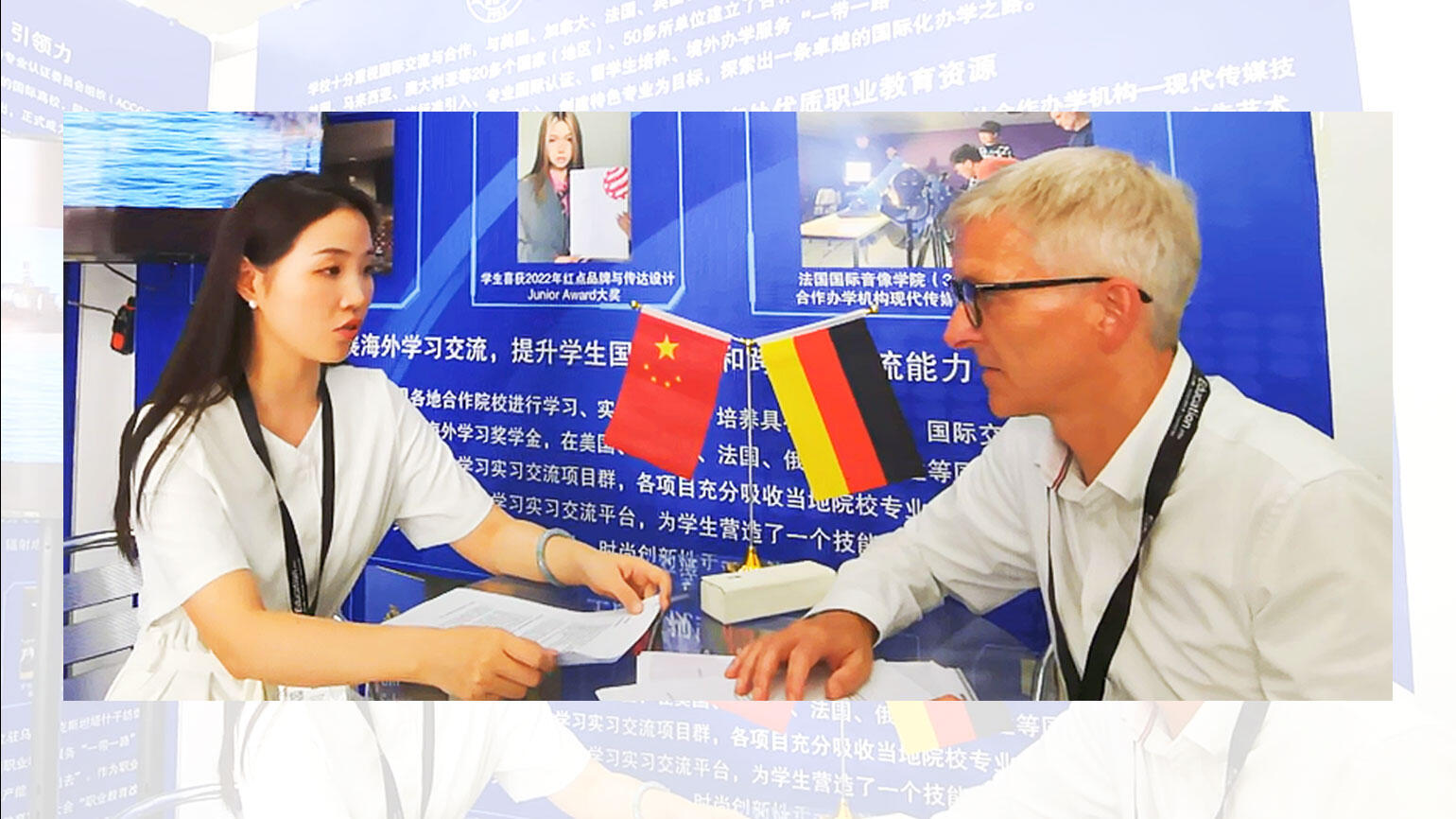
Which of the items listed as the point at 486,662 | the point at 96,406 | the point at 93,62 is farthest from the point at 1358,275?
the point at 93,62

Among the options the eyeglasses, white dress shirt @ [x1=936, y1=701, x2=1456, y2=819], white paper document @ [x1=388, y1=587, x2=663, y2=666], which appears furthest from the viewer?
white dress shirt @ [x1=936, y1=701, x2=1456, y2=819]

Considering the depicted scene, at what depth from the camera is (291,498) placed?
1765 mm

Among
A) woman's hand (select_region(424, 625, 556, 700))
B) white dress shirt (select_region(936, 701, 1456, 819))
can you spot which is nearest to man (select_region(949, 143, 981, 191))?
white dress shirt (select_region(936, 701, 1456, 819))

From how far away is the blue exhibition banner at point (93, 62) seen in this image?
6.44ft

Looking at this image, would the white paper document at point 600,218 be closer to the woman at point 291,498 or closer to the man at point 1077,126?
the woman at point 291,498

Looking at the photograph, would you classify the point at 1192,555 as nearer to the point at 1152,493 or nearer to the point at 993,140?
the point at 1152,493

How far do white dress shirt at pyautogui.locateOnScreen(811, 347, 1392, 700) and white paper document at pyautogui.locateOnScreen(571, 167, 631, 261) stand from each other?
0.76 m

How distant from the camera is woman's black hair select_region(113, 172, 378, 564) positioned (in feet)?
5.71

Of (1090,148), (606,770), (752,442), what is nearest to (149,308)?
(752,442)

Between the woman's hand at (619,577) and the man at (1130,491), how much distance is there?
0.99 feet

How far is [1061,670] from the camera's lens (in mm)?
1776

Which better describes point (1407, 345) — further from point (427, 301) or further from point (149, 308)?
point (149, 308)

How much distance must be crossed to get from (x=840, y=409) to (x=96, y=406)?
141cm

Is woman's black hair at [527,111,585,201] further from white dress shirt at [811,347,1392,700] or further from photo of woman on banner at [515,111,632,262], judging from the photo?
white dress shirt at [811,347,1392,700]
